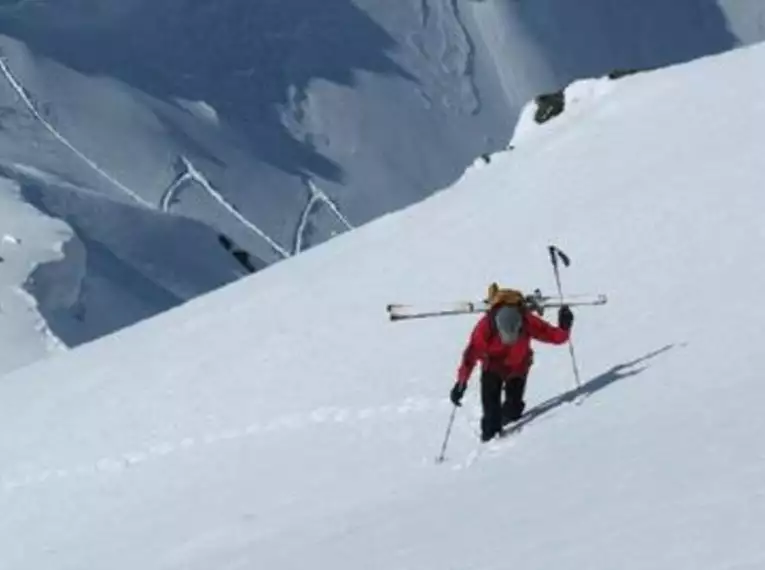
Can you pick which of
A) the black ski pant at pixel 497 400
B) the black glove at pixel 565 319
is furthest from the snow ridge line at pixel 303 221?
the black glove at pixel 565 319

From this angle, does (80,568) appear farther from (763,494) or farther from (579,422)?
(763,494)

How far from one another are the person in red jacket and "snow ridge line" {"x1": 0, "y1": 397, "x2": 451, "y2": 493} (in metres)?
2.56

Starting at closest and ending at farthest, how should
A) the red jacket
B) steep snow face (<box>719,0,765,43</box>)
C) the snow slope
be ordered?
the snow slope, the red jacket, steep snow face (<box>719,0,765,43</box>)

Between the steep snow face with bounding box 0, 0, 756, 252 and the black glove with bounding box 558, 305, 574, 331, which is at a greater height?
the black glove with bounding box 558, 305, 574, 331

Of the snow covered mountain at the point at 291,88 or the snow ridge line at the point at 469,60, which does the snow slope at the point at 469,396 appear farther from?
the snow ridge line at the point at 469,60

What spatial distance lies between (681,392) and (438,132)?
201 feet

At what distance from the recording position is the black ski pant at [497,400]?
1225 centimetres

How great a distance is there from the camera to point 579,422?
37.9 ft

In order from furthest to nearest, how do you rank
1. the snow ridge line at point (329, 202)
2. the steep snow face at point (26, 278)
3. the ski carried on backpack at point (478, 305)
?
the snow ridge line at point (329, 202)
the steep snow face at point (26, 278)
the ski carried on backpack at point (478, 305)

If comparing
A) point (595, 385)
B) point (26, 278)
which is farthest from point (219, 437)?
point (26, 278)

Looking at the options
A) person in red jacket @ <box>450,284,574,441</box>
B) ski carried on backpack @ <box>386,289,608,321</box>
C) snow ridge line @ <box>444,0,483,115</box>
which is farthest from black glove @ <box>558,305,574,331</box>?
snow ridge line @ <box>444,0,483,115</box>

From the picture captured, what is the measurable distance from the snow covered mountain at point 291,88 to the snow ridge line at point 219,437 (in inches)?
1220

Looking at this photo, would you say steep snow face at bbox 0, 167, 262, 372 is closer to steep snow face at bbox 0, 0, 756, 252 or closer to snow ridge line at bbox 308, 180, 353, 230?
steep snow face at bbox 0, 0, 756, 252

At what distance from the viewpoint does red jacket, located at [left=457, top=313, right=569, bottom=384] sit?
1203cm
